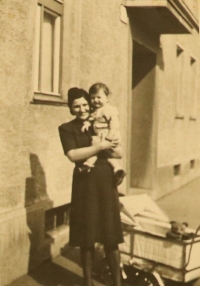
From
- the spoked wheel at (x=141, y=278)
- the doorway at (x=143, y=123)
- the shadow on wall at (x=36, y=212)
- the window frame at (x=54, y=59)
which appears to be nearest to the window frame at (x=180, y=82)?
the doorway at (x=143, y=123)

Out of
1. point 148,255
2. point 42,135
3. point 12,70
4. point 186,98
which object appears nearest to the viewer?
point 148,255

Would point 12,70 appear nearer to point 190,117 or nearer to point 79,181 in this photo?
point 79,181

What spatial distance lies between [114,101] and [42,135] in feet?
9.22

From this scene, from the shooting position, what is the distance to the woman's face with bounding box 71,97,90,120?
14.6ft

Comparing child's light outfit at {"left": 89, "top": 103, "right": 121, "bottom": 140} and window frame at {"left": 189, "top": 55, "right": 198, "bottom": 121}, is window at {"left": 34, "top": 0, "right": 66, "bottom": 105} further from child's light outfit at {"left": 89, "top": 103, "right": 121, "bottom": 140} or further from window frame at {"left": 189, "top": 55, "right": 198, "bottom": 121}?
window frame at {"left": 189, "top": 55, "right": 198, "bottom": 121}

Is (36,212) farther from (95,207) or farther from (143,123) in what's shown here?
(143,123)

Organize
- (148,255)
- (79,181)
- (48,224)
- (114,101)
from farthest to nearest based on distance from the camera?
(114,101)
(48,224)
(148,255)
(79,181)

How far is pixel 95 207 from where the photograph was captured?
14.7 feet

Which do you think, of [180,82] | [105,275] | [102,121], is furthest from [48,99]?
[180,82]

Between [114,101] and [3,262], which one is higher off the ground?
[114,101]

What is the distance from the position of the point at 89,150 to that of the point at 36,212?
1.77 m

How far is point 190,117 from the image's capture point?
15.3 metres

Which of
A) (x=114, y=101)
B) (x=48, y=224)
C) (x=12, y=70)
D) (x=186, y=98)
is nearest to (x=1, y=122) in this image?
(x=12, y=70)

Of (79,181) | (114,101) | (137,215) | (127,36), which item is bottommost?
(137,215)
